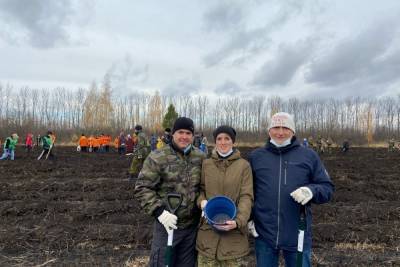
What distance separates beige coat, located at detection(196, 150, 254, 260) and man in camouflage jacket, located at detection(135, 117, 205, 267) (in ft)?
0.37

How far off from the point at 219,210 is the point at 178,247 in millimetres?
561

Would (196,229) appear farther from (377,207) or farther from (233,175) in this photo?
(377,207)

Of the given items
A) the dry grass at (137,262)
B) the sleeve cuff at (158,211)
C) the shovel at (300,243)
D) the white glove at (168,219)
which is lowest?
the dry grass at (137,262)

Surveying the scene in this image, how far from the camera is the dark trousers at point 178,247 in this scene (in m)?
3.20

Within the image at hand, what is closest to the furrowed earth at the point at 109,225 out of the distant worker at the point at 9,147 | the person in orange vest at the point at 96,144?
the distant worker at the point at 9,147

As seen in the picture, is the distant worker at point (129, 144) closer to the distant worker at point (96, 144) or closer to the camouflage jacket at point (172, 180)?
the distant worker at point (96, 144)

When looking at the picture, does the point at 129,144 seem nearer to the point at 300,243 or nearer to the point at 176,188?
the point at 176,188

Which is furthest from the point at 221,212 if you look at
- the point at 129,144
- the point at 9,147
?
the point at 129,144

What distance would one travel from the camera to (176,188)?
3148 millimetres

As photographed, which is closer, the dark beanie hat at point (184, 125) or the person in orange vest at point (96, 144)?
the dark beanie hat at point (184, 125)

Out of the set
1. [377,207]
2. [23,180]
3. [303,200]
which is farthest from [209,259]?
[23,180]

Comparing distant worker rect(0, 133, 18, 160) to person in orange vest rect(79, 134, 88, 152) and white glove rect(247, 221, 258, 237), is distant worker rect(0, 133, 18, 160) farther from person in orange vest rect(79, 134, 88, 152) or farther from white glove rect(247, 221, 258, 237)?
white glove rect(247, 221, 258, 237)

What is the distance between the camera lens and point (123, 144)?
2614 centimetres

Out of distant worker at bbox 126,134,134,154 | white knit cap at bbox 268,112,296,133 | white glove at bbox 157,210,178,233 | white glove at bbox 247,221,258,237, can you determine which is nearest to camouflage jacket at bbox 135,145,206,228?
white glove at bbox 157,210,178,233
